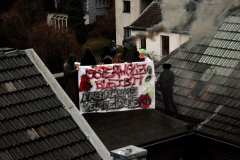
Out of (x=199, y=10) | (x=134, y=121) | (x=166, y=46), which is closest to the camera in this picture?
(x=134, y=121)

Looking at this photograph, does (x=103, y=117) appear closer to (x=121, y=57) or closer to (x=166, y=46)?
(x=121, y=57)

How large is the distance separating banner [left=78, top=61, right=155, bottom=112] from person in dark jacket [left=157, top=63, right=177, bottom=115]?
27 cm

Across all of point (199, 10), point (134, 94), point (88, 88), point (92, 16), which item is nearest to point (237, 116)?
point (134, 94)

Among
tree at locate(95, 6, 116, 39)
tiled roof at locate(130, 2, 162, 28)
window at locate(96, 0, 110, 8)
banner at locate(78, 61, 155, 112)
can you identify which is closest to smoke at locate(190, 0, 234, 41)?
banner at locate(78, 61, 155, 112)

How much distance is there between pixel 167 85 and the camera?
11547 mm

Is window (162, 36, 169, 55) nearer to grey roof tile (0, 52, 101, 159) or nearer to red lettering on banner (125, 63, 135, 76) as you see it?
red lettering on banner (125, 63, 135, 76)

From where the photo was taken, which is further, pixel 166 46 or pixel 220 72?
pixel 166 46

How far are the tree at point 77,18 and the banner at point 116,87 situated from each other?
27.9m

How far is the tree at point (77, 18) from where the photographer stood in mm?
39062

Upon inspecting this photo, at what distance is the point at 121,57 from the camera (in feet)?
39.0

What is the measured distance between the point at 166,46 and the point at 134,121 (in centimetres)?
1611

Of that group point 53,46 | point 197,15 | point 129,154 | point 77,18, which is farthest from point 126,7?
point 129,154

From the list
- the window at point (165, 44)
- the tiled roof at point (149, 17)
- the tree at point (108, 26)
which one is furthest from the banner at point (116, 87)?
the tree at point (108, 26)

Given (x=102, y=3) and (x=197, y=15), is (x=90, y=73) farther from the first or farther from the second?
(x=102, y=3)
